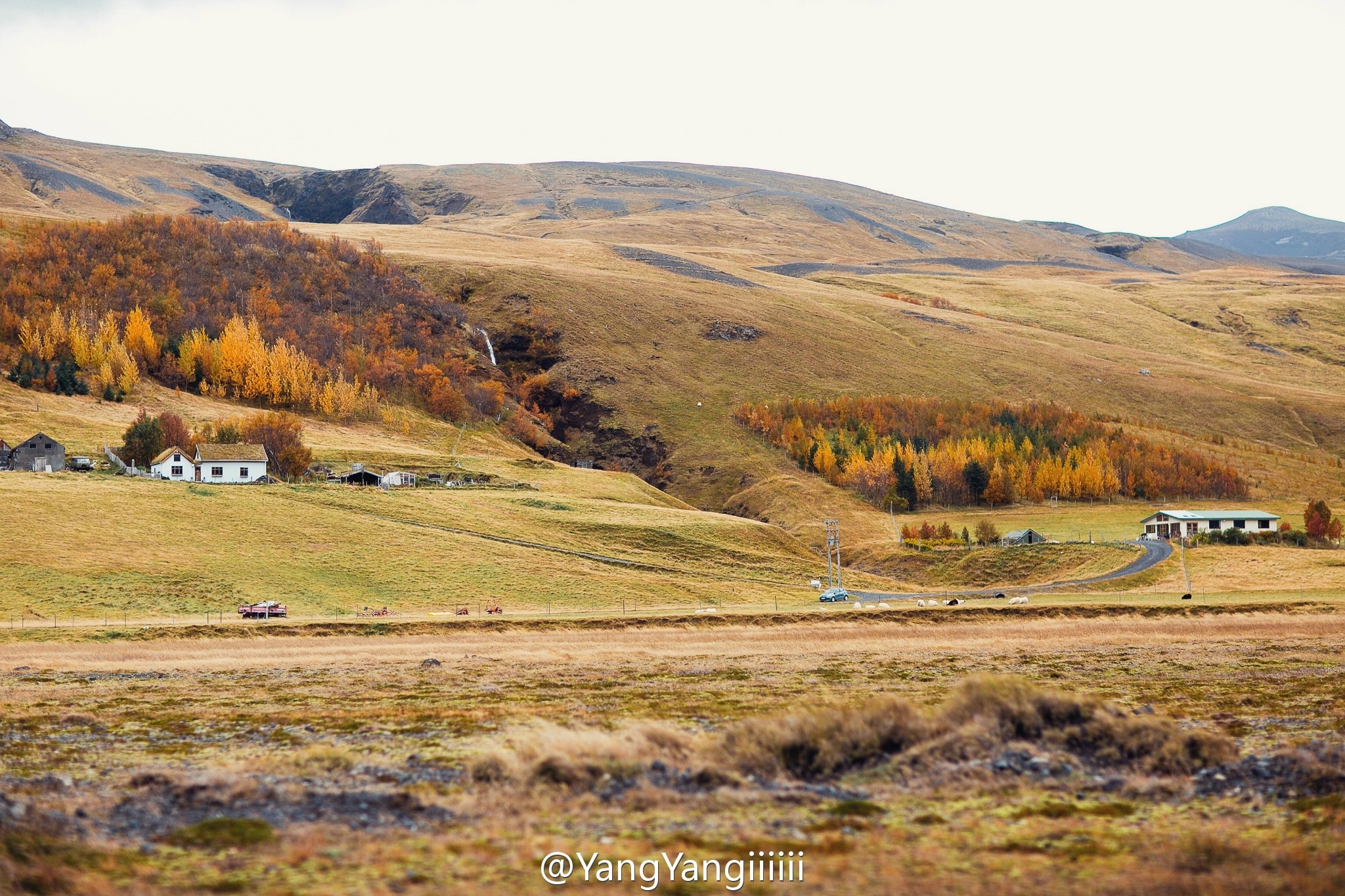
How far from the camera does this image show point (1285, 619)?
54469 millimetres

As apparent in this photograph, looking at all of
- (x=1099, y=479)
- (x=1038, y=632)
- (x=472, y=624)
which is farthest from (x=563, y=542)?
(x=1099, y=479)

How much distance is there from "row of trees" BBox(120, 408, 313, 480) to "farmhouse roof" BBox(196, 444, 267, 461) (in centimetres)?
117

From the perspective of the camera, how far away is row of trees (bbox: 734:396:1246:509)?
147 metres

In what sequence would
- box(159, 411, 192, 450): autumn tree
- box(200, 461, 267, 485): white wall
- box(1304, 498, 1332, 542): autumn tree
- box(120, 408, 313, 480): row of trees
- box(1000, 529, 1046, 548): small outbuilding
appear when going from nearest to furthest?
box(200, 461, 267, 485): white wall, box(120, 408, 313, 480): row of trees, box(1304, 498, 1332, 542): autumn tree, box(1000, 529, 1046, 548): small outbuilding, box(159, 411, 192, 450): autumn tree

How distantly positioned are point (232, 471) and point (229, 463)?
2.39ft

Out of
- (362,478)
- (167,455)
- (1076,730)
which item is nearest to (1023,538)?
(362,478)

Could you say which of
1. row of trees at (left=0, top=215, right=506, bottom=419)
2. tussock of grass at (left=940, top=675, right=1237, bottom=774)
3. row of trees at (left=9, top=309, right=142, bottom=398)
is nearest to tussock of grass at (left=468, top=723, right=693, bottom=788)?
tussock of grass at (left=940, top=675, right=1237, bottom=774)

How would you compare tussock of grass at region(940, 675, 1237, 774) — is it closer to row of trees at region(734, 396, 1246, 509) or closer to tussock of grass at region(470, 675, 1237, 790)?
tussock of grass at region(470, 675, 1237, 790)

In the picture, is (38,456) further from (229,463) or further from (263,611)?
(263,611)

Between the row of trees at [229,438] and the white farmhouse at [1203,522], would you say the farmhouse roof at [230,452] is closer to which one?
the row of trees at [229,438]

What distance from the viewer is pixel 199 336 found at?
168 metres

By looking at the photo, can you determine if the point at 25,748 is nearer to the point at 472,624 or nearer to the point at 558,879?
the point at 558,879

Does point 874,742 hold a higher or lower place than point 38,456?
higher

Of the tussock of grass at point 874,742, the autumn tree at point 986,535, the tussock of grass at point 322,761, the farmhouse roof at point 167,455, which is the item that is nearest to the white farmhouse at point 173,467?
the farmhouse roof at point 167,455
